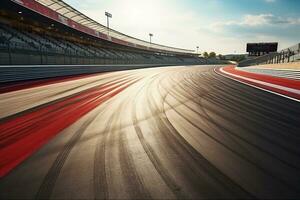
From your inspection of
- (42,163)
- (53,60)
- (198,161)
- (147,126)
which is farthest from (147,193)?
(53,60)

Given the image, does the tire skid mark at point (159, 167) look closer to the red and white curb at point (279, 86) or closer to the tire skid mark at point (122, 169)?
the tire skid mark at point (122, 169)

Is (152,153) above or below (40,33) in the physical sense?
below

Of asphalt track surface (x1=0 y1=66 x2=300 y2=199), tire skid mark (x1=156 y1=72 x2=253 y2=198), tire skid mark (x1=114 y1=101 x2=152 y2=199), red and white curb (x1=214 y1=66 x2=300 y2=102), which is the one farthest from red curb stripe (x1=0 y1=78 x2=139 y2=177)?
red and white curb (x1=214 y1=66 x2=300 y2=102)

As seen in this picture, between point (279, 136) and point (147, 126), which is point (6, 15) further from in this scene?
point (279, 136)

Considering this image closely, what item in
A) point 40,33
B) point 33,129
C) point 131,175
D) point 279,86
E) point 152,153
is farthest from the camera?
point 40,33

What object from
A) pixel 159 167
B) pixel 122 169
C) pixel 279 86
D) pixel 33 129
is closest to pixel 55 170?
pixel 122 169

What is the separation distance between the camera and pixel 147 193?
9.35 ft

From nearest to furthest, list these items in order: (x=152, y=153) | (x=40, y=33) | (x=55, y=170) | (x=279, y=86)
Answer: (x=55, y=170) < (x=152, y=153) < (x=279, y=86) < (x=40, y=33)

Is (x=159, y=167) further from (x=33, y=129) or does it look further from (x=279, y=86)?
(x=279, y=86)

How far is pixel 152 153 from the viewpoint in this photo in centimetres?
407

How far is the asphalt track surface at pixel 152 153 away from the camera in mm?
2955

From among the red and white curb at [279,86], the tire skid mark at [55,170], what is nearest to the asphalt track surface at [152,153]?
the tire skid mark at [55,170]

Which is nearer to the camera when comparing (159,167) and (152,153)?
(159,167)

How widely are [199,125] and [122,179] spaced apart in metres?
3.01
